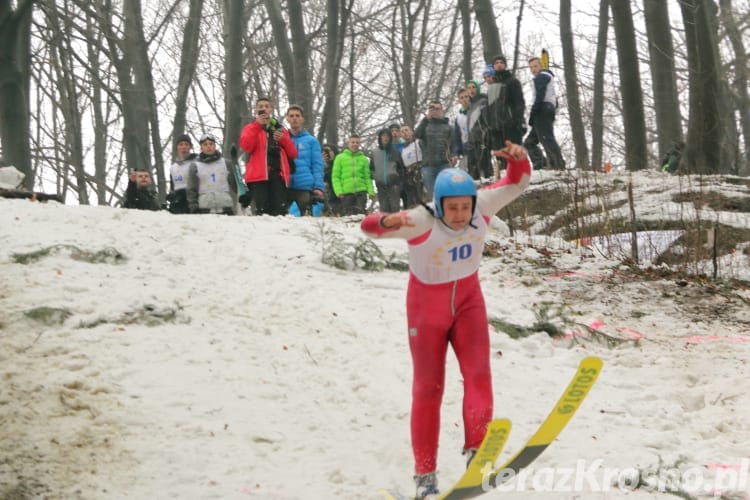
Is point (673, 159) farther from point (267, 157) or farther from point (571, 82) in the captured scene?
point (267, 157)

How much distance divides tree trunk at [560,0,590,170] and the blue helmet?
1090cm

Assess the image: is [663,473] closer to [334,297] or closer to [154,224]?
[334,297]

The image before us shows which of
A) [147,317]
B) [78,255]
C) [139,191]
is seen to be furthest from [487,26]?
[147,317]

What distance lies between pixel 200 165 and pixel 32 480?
7096 millimetres

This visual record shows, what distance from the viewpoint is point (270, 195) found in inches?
413

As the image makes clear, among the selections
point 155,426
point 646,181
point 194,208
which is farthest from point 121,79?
point 155,426

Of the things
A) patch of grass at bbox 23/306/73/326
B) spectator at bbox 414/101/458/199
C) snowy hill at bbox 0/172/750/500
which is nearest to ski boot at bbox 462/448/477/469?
snowy hill at bbox 0/172/750/500

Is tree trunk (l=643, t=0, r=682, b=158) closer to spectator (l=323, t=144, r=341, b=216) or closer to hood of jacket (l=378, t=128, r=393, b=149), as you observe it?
hood of jacket (l=378, t=128, r=393, b=149)

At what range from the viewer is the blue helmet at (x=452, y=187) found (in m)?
4.43

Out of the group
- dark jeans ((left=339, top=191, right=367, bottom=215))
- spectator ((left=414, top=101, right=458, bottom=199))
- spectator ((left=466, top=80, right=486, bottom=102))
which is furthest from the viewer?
dark jeans ((left=339, top=191, right=367, bottom=215))

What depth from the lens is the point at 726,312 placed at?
781cm

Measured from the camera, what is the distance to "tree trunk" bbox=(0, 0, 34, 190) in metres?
10.3

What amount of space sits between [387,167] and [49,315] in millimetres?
7424

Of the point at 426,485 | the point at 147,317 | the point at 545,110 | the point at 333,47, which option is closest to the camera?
the point at 426,485
